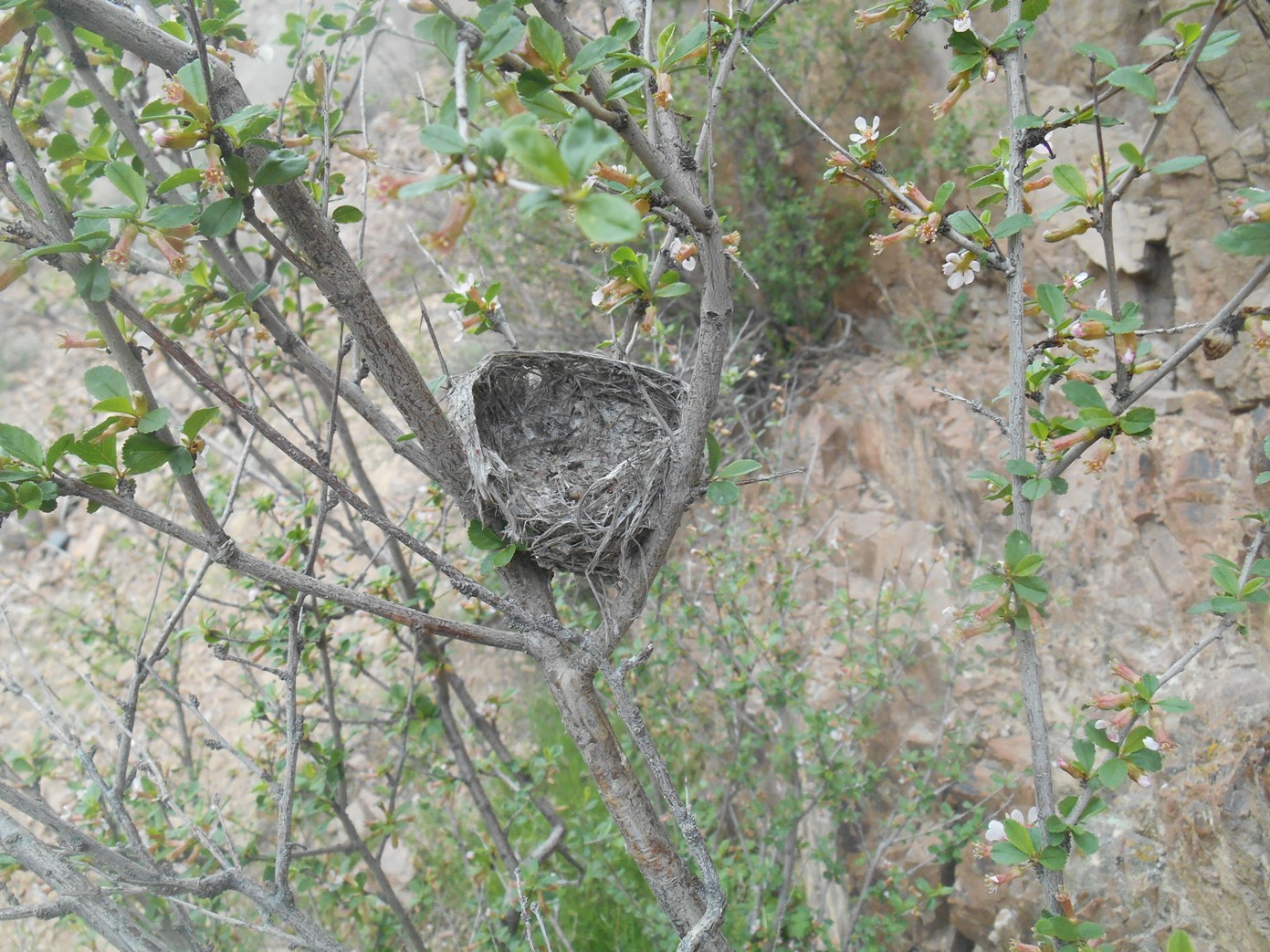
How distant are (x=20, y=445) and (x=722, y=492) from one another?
106cm

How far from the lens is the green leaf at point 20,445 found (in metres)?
1.14

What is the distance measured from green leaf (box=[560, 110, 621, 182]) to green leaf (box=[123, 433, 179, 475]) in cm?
79

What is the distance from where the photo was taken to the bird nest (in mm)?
1668

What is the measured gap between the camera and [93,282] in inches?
44.3

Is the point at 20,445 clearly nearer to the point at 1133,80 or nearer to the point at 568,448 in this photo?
the point at 568,448

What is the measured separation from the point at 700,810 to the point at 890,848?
69cm

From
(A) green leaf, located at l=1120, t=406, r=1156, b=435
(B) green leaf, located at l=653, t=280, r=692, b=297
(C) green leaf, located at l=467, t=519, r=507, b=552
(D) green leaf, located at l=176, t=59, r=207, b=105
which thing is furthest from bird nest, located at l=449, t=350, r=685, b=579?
(A) green leaf, located at l=1120, t=406, r=1156, b=435

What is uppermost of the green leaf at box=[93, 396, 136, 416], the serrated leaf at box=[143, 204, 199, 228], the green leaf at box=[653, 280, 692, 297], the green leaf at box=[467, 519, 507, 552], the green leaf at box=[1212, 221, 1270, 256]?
the serrated leaf at box=[143, 204, 199, 228]

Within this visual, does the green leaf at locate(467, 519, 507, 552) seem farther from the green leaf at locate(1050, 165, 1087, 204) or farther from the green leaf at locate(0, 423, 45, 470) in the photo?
the green leaf at locate(1050, 165, 1087, 204)

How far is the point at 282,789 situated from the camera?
152 cm

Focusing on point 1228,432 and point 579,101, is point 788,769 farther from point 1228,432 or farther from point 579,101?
point 579,101

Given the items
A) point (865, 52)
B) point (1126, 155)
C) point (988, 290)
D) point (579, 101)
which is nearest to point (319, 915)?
point (579, 101)

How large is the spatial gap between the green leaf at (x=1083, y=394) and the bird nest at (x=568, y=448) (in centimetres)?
77

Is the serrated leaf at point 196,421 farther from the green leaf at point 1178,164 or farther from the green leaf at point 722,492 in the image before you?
the green leaf at point 1178,164
